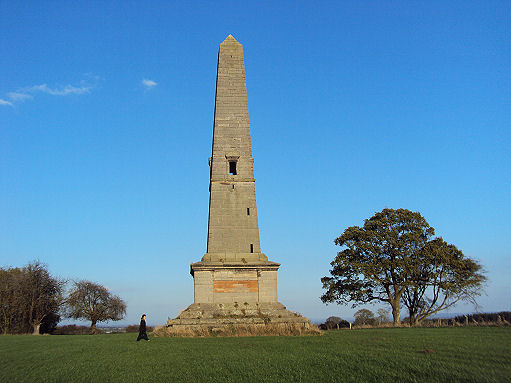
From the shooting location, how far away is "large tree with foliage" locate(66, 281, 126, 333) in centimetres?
5016

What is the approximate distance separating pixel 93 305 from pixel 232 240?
38.5m

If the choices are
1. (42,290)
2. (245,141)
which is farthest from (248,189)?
(42,290)

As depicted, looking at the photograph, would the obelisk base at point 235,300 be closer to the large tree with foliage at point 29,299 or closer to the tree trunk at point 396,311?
the tree trunk at point 396,311

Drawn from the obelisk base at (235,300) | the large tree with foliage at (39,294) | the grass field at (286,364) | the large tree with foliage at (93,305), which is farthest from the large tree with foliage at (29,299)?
the grass field at (286,364)

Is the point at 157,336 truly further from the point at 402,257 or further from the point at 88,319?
the point at 88,319

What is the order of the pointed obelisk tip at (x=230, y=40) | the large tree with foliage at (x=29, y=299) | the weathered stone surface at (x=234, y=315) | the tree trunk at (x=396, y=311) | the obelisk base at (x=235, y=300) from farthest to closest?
the large tree with foliage at (x=29, y=299) → the tree trunk at (x=396, y=311) → the pointed obelisk tip at (x=230, y=40) → the weathered stone surface at (x=234, y=315) → the obelisk base at (x=235, y=300)

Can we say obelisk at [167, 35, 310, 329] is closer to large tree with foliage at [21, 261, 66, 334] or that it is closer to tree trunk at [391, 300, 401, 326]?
tree trunk at [391, 300, 401, 326]

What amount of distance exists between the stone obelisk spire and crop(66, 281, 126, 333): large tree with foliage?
34992 mm

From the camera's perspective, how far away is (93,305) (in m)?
52.2

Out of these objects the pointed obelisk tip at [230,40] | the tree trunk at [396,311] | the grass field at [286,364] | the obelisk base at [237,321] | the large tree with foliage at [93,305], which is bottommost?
the grass field at [286,364]

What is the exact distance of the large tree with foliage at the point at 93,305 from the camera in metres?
50.2

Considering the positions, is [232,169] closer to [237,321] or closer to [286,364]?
[237,321]

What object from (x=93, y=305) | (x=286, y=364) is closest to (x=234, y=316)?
(x=286, y=364)

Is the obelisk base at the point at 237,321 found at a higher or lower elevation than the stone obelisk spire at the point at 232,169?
lower
